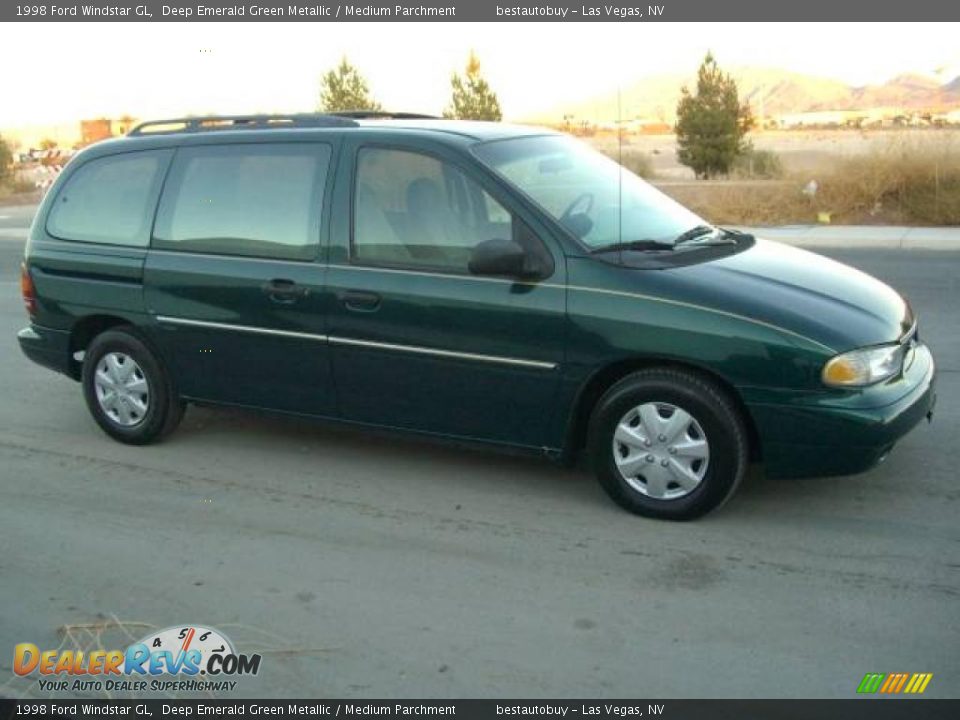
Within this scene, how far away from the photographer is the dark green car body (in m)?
4.65

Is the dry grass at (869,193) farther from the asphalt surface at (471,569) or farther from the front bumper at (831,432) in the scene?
the front bumper at (831,432)

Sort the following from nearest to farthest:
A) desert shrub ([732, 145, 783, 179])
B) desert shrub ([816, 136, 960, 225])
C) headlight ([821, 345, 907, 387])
Answer: headlight ([821, 345, 907, 387]) < desert shrub ([816, 136, 960, 225]) < desert shrub ([732, 145, 783, 179])

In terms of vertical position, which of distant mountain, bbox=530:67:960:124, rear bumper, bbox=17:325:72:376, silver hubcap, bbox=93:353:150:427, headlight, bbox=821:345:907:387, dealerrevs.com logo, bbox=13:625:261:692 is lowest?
dealerrevs.com logo, bbox=13:625:261:692

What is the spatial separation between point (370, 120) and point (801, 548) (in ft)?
10.5

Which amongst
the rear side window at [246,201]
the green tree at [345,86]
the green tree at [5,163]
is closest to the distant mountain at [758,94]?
the rear side window at [246,201]

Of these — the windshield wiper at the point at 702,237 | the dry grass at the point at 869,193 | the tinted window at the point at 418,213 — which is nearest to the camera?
the tinted window at the point at 418,213

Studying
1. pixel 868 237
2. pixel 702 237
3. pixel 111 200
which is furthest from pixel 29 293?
pixel 868 237

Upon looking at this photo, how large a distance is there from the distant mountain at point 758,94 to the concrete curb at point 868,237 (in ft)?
9.23

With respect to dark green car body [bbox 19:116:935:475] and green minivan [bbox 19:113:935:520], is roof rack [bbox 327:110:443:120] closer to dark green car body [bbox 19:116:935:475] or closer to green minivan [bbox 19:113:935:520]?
green minivan [bbox 19:113:935:520]

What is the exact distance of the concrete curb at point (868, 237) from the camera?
51.8 feet

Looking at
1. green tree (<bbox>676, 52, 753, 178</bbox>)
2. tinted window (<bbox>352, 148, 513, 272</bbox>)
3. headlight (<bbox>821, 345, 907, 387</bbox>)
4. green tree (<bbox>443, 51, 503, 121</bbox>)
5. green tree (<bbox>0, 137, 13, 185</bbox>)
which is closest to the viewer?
headlight (<bbox>821, 345, 907, 387</bbox>)

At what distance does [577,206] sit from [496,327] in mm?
766

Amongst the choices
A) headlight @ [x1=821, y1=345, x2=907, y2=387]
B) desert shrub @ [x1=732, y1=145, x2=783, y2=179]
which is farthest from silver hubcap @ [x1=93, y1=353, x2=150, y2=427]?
desert shrub @ [x1=732, y1=145, x2=783, y2=179]

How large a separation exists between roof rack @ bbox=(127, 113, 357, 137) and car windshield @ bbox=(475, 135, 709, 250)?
92cm
